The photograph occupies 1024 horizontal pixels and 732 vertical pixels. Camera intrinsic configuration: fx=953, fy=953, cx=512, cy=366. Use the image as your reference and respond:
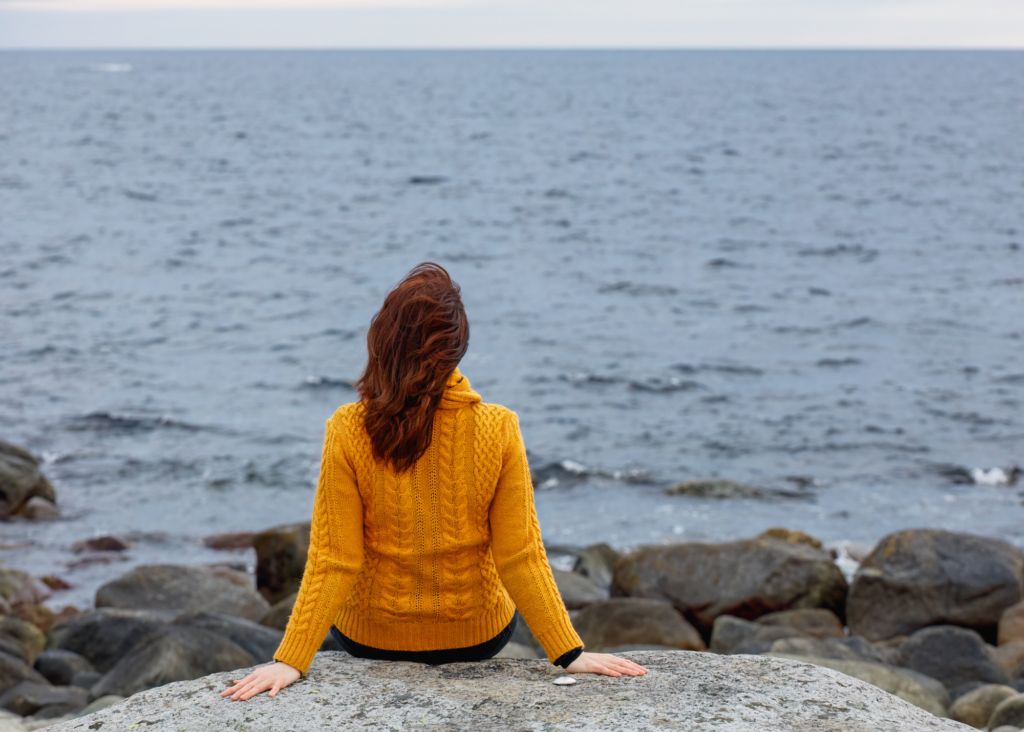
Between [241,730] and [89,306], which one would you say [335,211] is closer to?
[89,306]

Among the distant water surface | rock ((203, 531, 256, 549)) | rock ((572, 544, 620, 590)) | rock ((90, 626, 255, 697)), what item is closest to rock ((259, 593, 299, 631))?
rock ((90, 626, 255, 697))

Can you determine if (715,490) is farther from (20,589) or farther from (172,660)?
(172,660)

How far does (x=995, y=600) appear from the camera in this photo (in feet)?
27.3

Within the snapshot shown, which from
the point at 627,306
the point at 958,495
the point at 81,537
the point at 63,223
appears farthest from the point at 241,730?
the point at 63,223

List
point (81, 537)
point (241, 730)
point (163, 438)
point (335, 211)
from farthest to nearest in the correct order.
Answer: point (335, 211)
point (163, 438)
point (81, 537)
point (241, 730)

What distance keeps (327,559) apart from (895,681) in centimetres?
432

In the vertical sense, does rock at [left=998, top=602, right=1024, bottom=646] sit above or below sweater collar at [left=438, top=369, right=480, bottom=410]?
below

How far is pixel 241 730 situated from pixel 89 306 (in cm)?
2030

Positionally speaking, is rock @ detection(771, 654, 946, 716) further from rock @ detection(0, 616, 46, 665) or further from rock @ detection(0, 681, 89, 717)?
rock @ detection(0, 616, 46, 665)

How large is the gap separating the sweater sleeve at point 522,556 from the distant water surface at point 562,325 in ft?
26.7

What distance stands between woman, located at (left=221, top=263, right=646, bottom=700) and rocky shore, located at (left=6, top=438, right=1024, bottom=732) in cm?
196

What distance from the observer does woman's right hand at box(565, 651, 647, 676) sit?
10.3ft

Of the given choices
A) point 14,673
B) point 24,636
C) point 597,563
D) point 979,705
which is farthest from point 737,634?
point 24,636

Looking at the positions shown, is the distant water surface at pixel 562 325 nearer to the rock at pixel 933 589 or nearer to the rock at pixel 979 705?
the rock at pixel 933 589
